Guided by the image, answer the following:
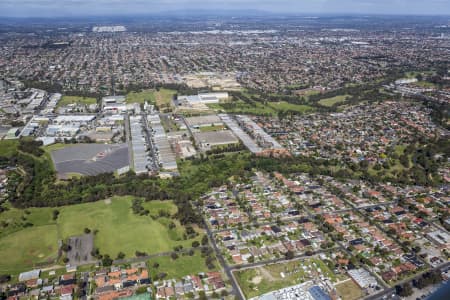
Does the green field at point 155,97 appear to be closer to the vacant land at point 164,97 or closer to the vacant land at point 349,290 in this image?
the vacant land at point 164,97

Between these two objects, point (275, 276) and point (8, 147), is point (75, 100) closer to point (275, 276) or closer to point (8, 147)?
point (8, 147)

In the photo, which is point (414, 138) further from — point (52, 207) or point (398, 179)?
point (52, 207)

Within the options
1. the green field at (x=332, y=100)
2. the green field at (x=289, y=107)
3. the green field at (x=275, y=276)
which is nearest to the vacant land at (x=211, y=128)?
the green field at (x=289, y=107)

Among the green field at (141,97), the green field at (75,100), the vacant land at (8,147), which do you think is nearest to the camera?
the vacant land at (8,147)

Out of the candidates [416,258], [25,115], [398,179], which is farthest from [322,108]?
[25,115]

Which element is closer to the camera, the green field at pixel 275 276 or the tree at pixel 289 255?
the green field at pixel 275 276

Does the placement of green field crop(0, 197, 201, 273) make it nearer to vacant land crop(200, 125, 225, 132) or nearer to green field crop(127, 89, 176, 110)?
vacant land crop(200, 125, 225, 132)

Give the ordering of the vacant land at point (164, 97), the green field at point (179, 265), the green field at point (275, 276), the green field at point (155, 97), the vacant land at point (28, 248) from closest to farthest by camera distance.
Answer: the green field at point (275, 276) < the green field at point (179, 265) < the vacant land at point (28, 248) < the vacant land at point (164, 97) < the green field at point (155, 97)
